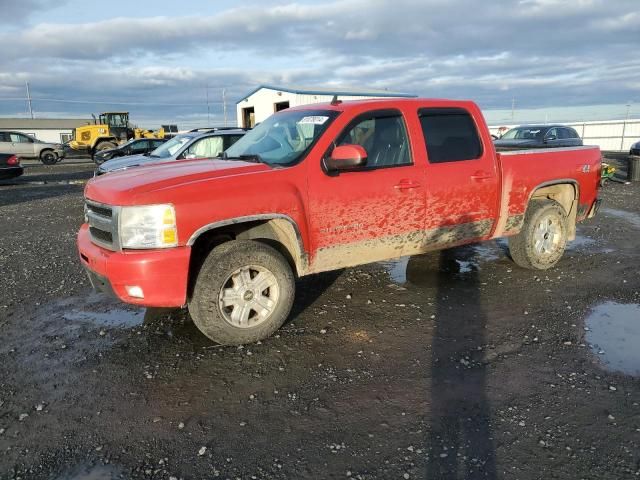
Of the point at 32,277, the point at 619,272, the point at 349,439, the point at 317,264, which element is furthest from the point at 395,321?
the point at 32,277

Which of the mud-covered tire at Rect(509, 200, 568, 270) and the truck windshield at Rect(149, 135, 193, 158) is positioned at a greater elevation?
the truck windshield at Rect(149, 135, 193, 158)

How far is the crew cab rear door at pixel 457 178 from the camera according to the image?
476 centimetres

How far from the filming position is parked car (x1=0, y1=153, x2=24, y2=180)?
669 inches

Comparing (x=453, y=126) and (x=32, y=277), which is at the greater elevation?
(x=453, y=126)

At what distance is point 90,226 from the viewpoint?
4188 mm

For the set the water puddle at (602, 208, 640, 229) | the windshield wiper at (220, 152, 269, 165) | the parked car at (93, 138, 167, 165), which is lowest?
the water puddle at (602, 208, 640, 229)

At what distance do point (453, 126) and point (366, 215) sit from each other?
1.54m

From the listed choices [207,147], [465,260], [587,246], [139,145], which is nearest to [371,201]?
[465,260]

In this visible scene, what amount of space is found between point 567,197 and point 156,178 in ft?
16.5

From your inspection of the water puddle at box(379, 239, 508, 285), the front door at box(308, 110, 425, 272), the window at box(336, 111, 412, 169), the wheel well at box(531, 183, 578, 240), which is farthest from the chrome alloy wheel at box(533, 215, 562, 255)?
the window at box(336, 111, 412, 169)

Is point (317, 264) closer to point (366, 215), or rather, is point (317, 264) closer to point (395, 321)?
point (366, 215)

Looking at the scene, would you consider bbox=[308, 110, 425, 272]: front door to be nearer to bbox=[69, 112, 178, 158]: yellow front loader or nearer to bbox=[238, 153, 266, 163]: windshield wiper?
bbox=[238, 153, 266, 163]: windshield wiper

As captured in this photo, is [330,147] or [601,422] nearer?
[601,422]

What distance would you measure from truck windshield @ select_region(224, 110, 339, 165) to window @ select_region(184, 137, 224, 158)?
18.3 ft
